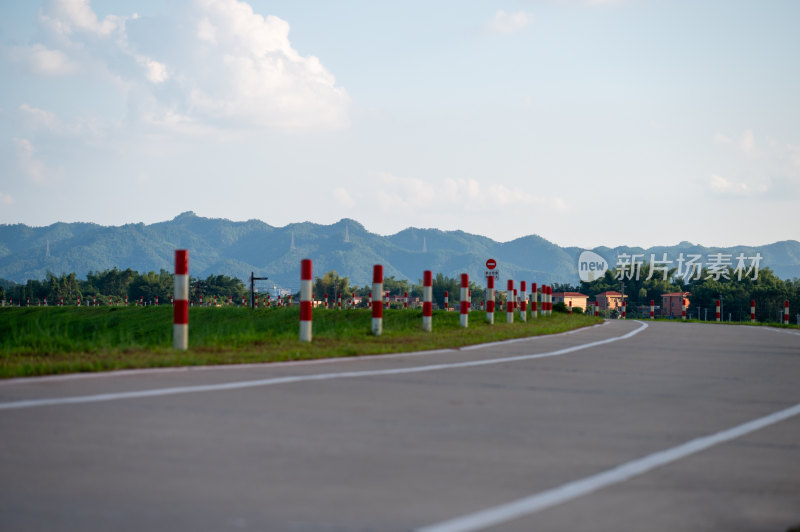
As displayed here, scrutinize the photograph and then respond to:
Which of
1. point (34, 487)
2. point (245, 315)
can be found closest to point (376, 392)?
point (34, 487)

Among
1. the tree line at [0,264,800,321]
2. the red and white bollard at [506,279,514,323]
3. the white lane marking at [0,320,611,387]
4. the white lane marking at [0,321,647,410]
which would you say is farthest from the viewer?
the tree line at [0,264,800,321]

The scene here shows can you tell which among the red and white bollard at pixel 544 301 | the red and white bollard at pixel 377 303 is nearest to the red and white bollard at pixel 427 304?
the red and white bollard at pixel 377 303

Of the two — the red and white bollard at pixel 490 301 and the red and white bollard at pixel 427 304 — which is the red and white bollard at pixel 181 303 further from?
the red and white bollard at pixel 490 301

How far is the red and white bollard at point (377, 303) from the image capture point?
1247 centimetres

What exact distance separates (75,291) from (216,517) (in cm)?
14740

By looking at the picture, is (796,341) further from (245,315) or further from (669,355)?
(245,315)

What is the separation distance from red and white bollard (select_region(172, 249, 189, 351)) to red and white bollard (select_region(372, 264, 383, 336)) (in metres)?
3.45

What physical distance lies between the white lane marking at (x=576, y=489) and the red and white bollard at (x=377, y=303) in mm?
7467

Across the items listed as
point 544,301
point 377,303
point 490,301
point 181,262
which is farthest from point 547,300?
point 181,262

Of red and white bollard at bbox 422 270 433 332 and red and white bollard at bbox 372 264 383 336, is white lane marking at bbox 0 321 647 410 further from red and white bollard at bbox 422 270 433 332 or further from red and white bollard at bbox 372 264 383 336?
red and white bollard at bbox 422 270 433 332

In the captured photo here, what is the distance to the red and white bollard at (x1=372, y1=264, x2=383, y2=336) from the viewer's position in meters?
12.5

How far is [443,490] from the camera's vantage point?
3.56 m

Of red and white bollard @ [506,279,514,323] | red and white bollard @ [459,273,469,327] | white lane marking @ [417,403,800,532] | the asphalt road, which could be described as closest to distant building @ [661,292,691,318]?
red and white bollard @ [506,279,514,323]

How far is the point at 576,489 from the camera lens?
11.9ft
